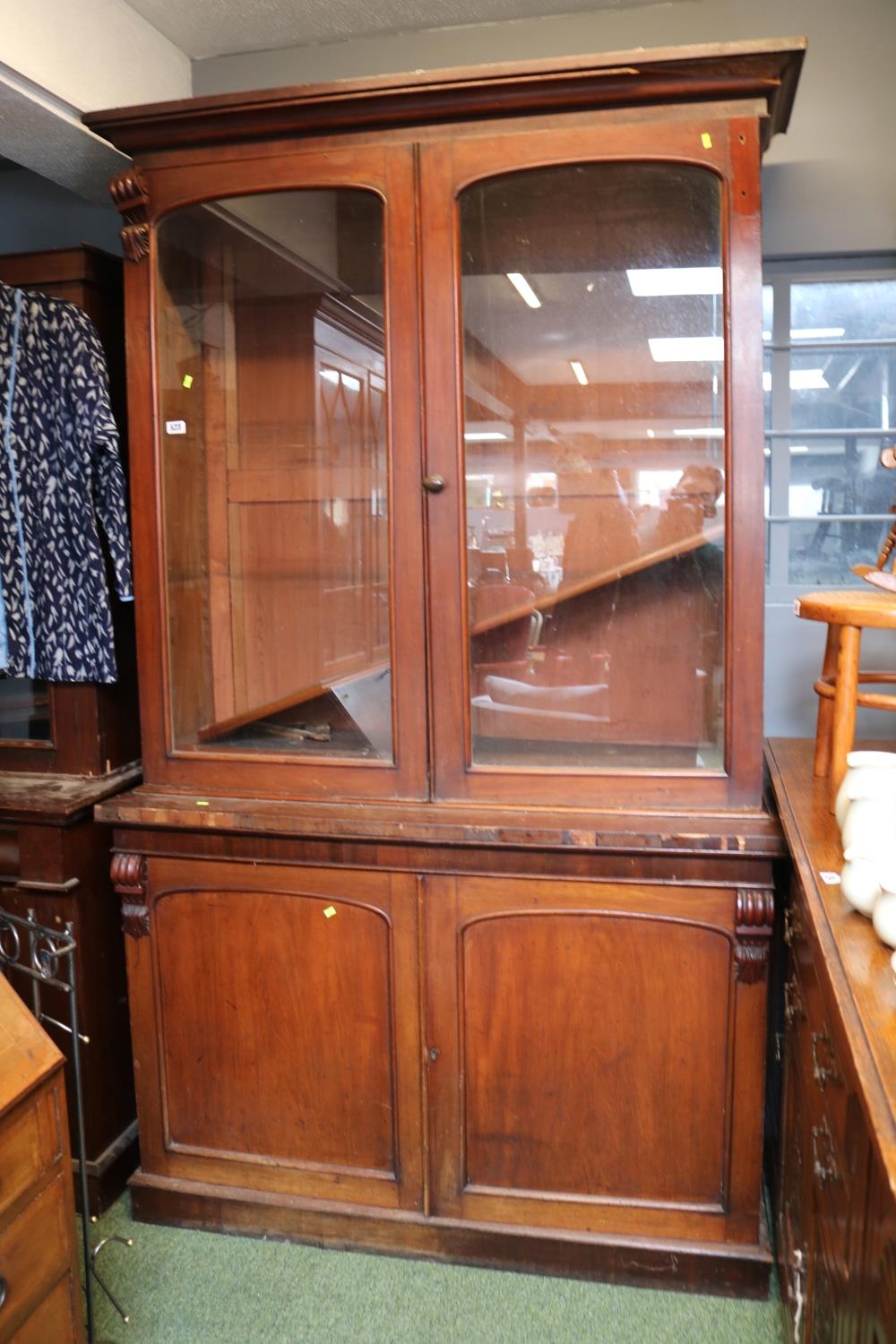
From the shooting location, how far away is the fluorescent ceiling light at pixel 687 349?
1.70 metres

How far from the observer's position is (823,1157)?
126 centimetres

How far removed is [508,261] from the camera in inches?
70.8

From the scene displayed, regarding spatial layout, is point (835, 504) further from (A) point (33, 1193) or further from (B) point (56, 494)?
(A) point (33, 1193)

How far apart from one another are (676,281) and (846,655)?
0.71 metres

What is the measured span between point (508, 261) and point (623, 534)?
0.53 m

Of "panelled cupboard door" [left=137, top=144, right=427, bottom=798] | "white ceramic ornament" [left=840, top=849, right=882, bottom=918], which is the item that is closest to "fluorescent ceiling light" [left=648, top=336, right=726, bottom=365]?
"panelled cupboard door" [left=137, top=144, right=427, bottom=798]

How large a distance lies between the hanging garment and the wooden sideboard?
141cm

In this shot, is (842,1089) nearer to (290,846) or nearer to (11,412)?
(290,846)

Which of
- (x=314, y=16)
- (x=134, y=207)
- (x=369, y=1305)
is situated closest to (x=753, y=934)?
(x=369, y=1305)

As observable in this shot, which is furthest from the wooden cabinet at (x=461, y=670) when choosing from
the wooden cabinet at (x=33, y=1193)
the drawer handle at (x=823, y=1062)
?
the wooden cabinet at (x=33, y=1193)

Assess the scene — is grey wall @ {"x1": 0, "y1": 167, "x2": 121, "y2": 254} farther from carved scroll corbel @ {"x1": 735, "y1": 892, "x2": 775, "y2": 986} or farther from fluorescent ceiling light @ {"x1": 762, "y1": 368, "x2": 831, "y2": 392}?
carved scroll corbel @ {"x1": 735, "y1": 892, "x2": 775, "y2": 986}

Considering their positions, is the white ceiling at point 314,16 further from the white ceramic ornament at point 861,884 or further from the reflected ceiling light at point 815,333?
the white ceramic ornament at point 861,884

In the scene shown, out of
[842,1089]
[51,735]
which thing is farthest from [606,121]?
[51,735]

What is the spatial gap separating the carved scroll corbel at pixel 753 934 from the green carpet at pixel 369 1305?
2.01 feet
